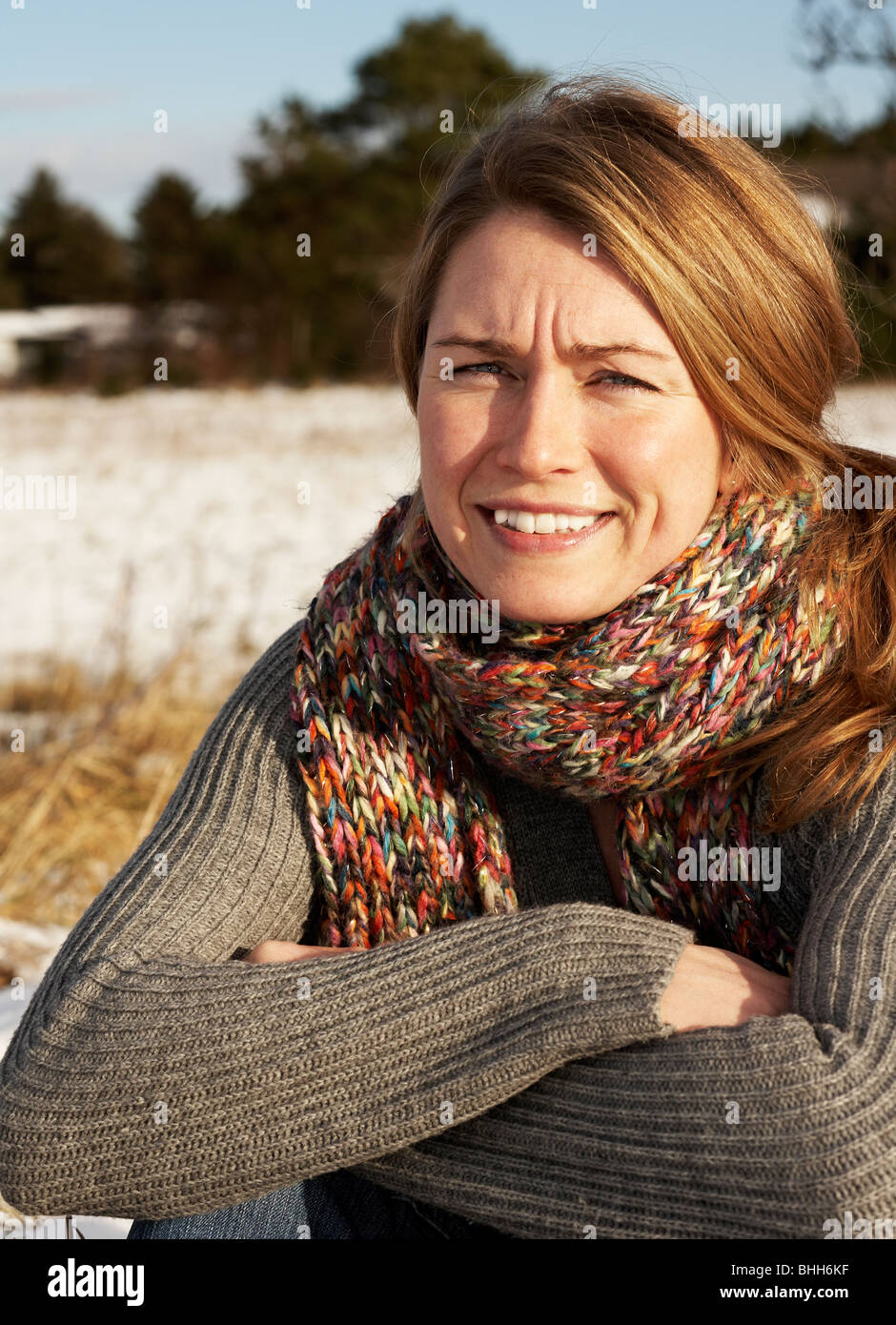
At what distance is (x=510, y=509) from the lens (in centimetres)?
171

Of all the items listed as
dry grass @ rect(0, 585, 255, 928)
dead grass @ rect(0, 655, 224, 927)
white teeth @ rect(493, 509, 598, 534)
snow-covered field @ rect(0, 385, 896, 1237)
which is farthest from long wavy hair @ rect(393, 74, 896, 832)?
dead grass @ rect(0, 655, 224, 927)

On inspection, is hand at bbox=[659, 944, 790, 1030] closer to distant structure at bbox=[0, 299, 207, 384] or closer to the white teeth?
the white teeth

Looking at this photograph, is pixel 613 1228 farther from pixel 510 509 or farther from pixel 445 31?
pixel 445 31

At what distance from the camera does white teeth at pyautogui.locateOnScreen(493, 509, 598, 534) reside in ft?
5.56

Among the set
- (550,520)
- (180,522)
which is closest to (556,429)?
(550,520)

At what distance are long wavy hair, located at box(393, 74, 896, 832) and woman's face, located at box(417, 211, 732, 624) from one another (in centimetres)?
4

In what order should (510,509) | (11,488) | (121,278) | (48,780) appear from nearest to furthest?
(510,509) < (48,780) < (11,488) < (121,278)

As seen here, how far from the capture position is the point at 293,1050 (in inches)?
62.4

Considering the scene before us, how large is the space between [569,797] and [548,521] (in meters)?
0.48

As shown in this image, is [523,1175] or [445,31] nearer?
[523,1175]

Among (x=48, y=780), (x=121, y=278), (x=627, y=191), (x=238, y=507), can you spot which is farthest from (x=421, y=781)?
(x=121, y=278)

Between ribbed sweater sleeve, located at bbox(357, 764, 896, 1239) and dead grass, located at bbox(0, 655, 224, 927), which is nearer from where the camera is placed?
ribbed sweater sleeve, located at bbox(357, 764, 896, 1239)

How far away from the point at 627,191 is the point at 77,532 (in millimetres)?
6278

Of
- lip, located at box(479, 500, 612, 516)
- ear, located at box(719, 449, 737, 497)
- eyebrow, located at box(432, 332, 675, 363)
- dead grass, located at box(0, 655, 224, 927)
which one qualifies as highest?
eyebrow, located at box(432, 332, 675, 363)
